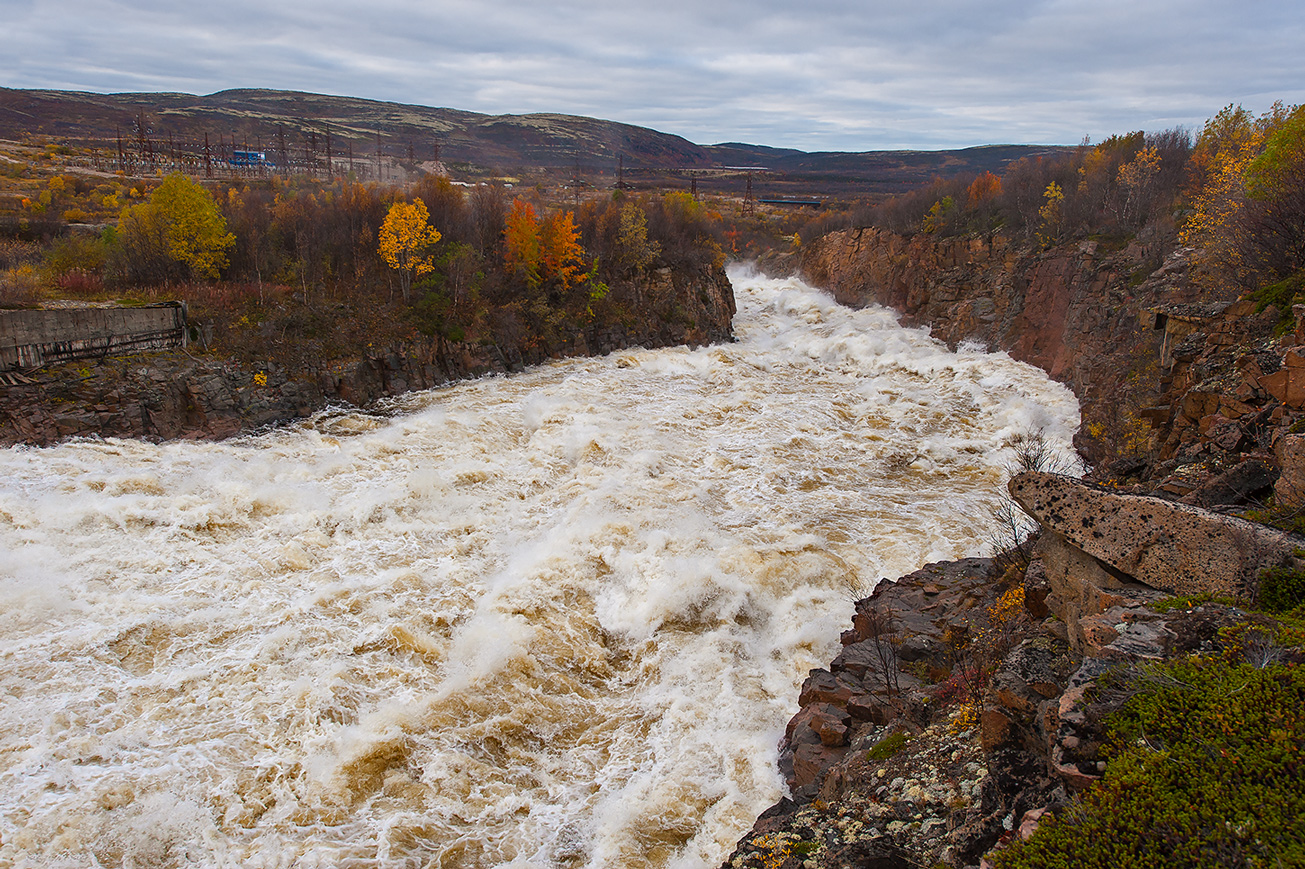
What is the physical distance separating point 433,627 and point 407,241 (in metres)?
25.8

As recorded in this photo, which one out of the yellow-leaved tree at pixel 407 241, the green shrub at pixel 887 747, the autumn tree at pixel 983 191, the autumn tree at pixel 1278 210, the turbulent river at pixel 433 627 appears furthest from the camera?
the autumn tree at pixel 983 191

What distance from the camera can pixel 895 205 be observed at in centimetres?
6109

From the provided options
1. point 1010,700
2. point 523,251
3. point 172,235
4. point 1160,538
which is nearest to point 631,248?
point 523,251

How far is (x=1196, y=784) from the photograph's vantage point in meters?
4.82

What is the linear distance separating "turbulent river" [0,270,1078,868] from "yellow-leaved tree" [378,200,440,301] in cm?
1191

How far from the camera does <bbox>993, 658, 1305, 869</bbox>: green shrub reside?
4398mm

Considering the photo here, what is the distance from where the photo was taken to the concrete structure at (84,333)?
69.7 feet

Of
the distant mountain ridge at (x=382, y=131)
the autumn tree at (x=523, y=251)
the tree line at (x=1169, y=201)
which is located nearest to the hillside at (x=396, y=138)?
the distant mountain ridge at (x=382, y=131)

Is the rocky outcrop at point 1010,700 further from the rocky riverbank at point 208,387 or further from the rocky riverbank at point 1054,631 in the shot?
the rocky riverbank at point 208,387

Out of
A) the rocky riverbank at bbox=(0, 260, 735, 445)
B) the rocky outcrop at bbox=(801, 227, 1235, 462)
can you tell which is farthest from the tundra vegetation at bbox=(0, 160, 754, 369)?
the rocky outcrop at bbox=(801, 227, 1235, 462)

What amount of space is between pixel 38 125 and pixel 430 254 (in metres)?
124

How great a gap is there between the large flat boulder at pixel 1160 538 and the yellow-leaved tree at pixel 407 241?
106 feet

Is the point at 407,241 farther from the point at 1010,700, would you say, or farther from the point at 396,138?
the point at 396,138

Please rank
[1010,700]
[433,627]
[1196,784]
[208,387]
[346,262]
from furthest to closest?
1. [346,262]
2. [208,387]
3. [433,627]
4. [1010,700]
5. [1196,784]
